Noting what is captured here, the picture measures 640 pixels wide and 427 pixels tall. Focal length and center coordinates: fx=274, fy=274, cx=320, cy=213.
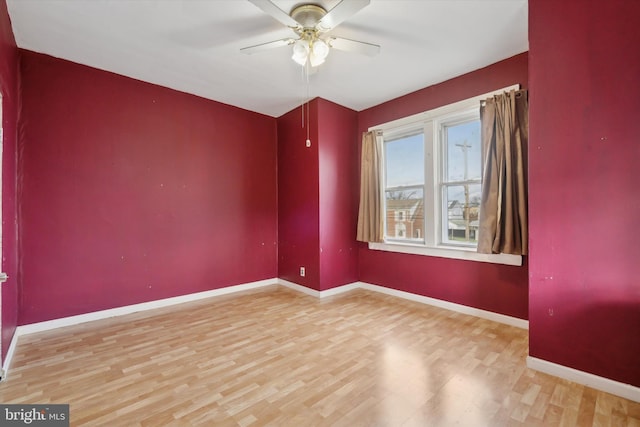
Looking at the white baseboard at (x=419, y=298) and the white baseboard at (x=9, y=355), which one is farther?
the white baseboard at (x=419, y=298)

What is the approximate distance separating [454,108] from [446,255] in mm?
1744

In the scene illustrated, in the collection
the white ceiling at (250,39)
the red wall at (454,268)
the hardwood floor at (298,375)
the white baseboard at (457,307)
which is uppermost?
the white ceiling at (250,39)

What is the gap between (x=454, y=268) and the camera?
128 inches

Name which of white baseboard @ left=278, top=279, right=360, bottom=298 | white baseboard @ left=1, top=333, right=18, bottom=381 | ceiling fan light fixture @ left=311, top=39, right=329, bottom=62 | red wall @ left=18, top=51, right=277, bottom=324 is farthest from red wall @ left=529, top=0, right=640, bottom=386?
white baseboard @ left=1, top=333, right=18, bottom=381

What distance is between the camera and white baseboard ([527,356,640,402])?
1700 mm

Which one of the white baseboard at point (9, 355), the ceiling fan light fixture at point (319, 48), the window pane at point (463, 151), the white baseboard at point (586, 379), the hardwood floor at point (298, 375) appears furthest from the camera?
the window pane at point (463, 151)

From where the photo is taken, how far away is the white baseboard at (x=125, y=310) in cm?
270

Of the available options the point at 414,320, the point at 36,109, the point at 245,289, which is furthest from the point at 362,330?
the point at 36,109

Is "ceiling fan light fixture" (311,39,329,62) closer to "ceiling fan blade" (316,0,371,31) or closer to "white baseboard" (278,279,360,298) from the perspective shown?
"ceiling fan blade" (316,0,371,31)

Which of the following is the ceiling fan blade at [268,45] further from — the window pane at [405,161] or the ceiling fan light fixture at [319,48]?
the window pane at [405,161]

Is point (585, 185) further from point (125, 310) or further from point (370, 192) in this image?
point (125, 310)

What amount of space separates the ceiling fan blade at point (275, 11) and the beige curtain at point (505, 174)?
7.01 ft

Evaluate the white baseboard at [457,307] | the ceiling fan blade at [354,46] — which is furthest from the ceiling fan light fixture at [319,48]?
the white baseboard at [457,307]

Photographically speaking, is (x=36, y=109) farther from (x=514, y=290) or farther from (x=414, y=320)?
(x=514, y=290)
